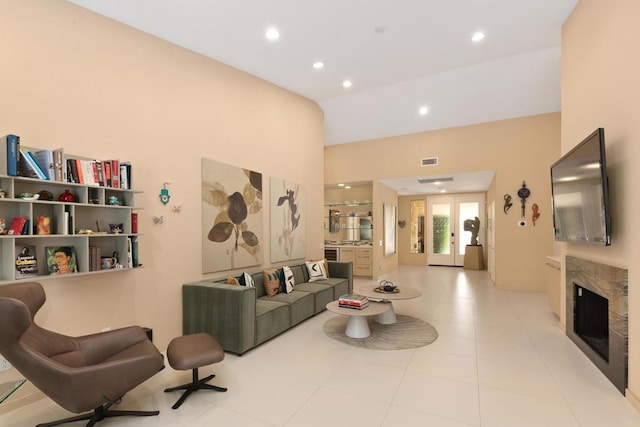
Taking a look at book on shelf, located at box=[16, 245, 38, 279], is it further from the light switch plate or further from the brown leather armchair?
the light switch plate

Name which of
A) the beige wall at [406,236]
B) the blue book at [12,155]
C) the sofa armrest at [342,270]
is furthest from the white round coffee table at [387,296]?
the beige wall at [406,236]

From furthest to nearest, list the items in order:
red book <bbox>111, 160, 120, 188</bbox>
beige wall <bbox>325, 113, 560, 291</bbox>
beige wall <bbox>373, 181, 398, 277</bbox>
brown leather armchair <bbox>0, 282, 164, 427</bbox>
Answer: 1. beige wall <bbox>373, 181, 398, 277</bbox>
2. beige wall <bbox>325, 113, 560, 291</bbox>
3. red book <bbox>111, 160, 120, 188</bbox>
4. brown leather armchair <bbox>0, 282, 164, 427</bbox>

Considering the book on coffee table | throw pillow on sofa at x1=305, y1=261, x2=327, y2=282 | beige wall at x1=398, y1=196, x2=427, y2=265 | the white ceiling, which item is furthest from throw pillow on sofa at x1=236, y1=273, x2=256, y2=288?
beige wall at x1=398, y1=196, x2=427, y2=265

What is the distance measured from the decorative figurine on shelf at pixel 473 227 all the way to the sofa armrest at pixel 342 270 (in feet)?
19.5

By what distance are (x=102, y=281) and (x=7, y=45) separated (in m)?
2.22

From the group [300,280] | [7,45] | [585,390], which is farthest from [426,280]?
[7,45]

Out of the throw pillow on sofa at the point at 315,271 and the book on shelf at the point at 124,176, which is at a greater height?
the book on shelf at the point at 124,176

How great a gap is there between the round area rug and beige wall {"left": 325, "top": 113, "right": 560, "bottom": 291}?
3545 mm

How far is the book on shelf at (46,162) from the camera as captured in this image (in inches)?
102

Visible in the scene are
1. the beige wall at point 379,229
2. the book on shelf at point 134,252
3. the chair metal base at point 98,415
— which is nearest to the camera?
the chair metal base at point 98,415

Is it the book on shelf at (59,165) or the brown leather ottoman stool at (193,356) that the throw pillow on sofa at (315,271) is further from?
the book on shelf at (59,165)

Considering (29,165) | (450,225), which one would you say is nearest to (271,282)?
(29,165)

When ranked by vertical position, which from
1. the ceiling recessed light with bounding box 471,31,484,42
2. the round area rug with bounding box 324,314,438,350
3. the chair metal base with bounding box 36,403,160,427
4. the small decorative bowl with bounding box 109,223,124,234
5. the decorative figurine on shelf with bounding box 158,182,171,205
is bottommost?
the round area rug with bounding box 324,314,438,350

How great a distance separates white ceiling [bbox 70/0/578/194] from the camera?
357 centimetres
